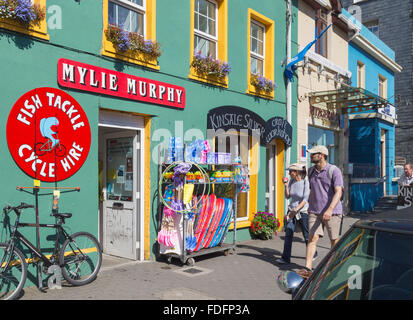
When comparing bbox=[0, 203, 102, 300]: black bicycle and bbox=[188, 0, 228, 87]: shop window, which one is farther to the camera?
bbox=[188, 0, 228, 87]: shop window

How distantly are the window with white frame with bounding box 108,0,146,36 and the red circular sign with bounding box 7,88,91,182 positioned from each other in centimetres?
183

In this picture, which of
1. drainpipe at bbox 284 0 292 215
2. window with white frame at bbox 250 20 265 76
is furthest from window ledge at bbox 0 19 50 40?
drainpipe at bbox 284 0 292 215

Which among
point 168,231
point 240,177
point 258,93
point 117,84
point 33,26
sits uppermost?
point 33,26

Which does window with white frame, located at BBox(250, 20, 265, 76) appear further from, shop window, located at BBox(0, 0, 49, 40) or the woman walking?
shop window, located at BBox(0, 0, 49, 40)

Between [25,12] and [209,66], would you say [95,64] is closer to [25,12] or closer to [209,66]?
[25,12]

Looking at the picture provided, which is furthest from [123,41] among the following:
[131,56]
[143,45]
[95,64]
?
[95,64]

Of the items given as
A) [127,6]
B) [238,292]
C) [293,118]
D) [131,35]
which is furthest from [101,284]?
[293,118]

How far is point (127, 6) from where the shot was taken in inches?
275

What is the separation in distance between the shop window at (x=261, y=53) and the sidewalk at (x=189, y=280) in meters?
4.13

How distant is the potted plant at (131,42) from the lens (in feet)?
21.2

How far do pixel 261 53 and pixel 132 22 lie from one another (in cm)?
426

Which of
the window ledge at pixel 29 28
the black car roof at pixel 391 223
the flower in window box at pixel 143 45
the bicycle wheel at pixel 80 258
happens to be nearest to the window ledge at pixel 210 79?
the flower in window box at pixel 143 45

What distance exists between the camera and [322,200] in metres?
6.06

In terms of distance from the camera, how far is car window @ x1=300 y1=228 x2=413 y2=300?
244cm
